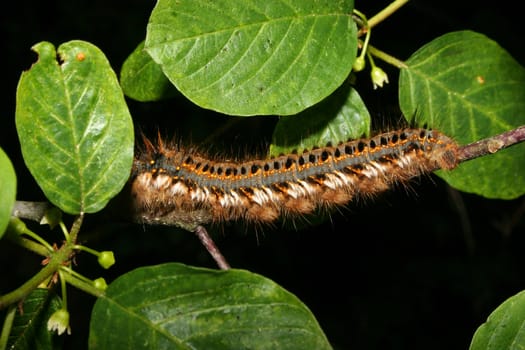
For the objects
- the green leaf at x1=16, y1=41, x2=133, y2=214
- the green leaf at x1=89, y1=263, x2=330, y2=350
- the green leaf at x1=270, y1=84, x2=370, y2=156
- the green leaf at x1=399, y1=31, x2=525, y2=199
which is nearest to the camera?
the green leaf at x1=89, y1=263, x2=330, y2=350

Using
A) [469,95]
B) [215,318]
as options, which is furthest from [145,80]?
[469,95]

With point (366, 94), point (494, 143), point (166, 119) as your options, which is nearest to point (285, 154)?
point (494, 143)

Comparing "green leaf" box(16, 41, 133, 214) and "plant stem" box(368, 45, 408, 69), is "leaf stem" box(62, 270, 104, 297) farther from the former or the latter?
"plant stem" box(368, 45, 408, 69)

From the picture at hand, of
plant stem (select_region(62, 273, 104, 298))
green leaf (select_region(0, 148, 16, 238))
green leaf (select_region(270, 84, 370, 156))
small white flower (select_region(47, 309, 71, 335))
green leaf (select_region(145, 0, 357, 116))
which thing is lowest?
small white flower (select_region(47, 309, 71, 335))

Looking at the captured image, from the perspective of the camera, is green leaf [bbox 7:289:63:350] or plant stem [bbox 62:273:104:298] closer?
plant stem [bbox 62:273:104:298]

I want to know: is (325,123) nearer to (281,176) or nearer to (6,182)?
(281,176)

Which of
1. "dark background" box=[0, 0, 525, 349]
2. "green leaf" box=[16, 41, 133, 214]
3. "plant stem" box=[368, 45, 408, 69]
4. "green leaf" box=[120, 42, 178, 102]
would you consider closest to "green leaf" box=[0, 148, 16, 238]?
"green leaf" box=[16, 41, 133, 214]

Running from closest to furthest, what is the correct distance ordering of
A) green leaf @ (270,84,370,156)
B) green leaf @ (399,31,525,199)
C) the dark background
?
green leaf @ (270,84,370,156)
green leaf @ (399,31,525,199)
the dark background
